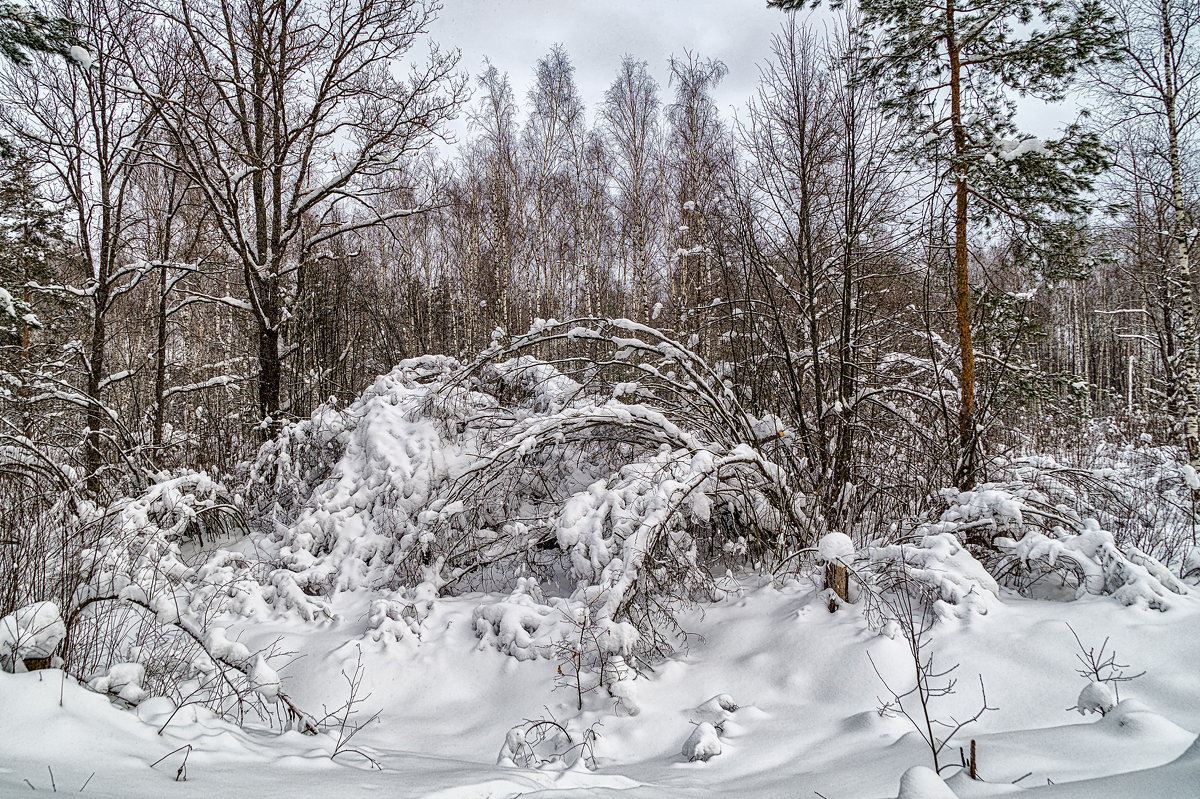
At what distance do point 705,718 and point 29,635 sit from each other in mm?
3209

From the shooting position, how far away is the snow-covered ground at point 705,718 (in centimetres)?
181

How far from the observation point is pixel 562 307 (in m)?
22.9

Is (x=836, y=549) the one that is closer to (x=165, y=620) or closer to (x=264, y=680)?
(x=264, y=680)

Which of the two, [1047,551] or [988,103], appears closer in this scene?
[1047,551]

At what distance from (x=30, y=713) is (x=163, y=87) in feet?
31.2

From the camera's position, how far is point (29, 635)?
7.82 ft

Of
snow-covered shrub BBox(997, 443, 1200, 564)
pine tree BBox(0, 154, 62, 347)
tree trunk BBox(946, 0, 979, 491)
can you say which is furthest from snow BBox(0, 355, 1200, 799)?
pine tree BBox(0, 154, 62, 347)

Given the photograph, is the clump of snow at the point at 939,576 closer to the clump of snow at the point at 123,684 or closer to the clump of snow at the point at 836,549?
the clump of snow at the point at 836,549

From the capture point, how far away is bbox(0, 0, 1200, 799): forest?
8.14 feet

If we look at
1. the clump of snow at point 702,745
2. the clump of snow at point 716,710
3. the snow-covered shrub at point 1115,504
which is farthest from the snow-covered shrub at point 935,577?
the clump of snow at point 702,745

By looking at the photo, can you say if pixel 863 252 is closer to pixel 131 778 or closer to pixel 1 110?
pixel 131 778

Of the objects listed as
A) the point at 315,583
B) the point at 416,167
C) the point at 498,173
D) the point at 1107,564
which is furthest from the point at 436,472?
the point at 498,173

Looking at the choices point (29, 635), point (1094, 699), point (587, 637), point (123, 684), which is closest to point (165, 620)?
point (123, 684)

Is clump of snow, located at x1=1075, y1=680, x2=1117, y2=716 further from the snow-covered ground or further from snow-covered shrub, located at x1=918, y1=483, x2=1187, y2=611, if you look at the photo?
snow-covered shrub, located at x1=918, y1=483, x2=1187, y2=611
